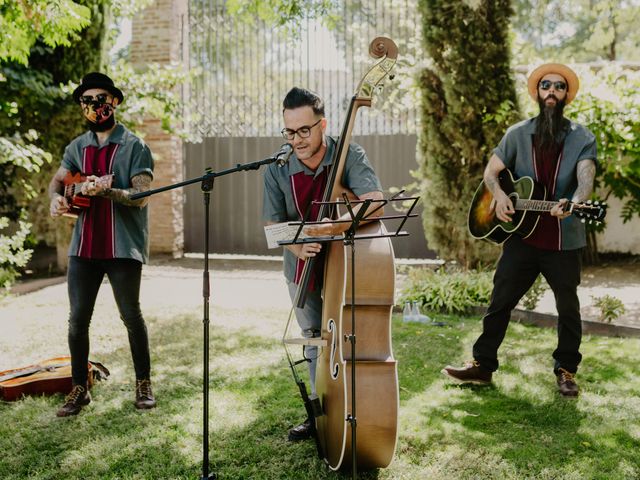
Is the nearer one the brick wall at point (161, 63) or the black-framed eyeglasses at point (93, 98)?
the black-framed eyeglasses at point (93, 98)

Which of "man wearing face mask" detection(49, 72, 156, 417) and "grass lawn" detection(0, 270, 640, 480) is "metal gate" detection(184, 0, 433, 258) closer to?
"grass lawn" detection(0, 270, 640, 480)

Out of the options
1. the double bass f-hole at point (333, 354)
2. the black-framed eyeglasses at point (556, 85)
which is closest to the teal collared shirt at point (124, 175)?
the double bass f-hole at point (333, 354)

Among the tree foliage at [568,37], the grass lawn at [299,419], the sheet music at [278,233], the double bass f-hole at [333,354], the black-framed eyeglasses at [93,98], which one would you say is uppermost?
the tree foliage at [568,37]

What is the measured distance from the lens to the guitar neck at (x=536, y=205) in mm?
4160

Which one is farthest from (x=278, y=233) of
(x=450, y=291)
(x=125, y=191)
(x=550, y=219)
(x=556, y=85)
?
(x=450, y=291)

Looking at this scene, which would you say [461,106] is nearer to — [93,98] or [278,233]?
[93,98]

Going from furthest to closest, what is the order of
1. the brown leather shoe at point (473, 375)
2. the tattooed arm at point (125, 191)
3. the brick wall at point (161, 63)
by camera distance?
1. the brick wall at point (161, 63)
2. the brown leather shoe at point (473, 375)
3. the tattooed arm at point (125, 191)

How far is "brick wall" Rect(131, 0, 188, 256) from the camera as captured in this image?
10930 mm

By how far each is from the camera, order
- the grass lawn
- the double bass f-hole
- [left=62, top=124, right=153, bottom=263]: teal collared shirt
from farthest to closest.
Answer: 1. [left=62, top=124, right=153, bottom=263]: teal collared shirt
2. the grass lawn
3. the double bass f-hole

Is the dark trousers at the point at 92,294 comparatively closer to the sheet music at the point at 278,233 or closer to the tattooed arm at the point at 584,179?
the sheet music at the point at 278,233

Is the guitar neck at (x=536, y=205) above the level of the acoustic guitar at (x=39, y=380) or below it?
above

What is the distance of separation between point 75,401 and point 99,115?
174 cm

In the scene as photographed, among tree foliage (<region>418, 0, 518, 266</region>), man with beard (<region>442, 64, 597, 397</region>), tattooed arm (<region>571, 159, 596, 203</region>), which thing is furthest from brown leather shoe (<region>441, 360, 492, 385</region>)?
tree foliage (<region>418, 0, 518, 266</region>)

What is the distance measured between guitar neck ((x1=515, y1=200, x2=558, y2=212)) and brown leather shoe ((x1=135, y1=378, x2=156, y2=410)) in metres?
2.60
